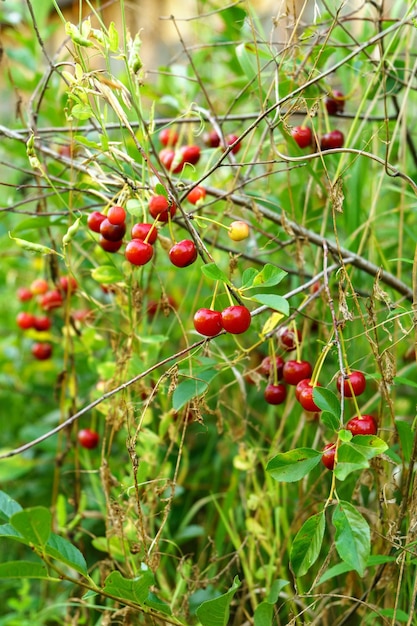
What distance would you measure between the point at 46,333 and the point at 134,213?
2.85 feet

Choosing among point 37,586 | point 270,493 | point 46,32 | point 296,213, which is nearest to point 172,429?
point 270,493

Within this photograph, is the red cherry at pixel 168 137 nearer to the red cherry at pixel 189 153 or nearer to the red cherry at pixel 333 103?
the red cherry at pixel 189 153

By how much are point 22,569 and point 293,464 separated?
0.96 feet

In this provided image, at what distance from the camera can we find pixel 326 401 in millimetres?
719

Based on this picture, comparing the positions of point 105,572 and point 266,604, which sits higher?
point 266,604

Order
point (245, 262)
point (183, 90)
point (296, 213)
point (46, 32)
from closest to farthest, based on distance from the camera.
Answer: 1. point (296, 213)
2. point (245, 262)
3. point (183, 90)
4. point (46, 32)

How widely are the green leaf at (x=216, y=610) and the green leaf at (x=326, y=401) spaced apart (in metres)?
0.20

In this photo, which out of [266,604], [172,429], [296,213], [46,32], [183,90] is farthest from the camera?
[46,32]

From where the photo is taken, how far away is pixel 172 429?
1018 mm

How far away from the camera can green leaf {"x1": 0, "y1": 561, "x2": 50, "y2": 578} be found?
676mm

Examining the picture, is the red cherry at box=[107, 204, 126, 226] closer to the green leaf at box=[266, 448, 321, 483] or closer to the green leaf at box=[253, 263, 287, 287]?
the green leaf at box=[253, 263, 287, 287]

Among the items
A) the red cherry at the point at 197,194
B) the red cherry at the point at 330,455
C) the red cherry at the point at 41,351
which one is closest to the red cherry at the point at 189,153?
the red cherry at the point at 197,194

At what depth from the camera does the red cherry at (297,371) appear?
34.5 inches

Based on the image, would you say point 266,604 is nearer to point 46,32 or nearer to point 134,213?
point 134,213
